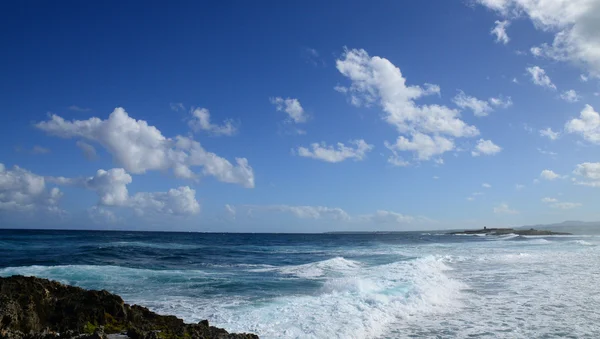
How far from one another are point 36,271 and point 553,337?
22.4 m

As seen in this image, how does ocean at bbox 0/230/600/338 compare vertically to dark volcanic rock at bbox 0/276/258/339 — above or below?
below

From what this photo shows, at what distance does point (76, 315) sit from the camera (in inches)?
301

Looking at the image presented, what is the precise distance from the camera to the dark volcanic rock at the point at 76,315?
6.95 meters

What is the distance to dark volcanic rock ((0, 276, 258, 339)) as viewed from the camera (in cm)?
695

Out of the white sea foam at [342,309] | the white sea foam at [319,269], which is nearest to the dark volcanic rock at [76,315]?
the white sea foam at [342,309]

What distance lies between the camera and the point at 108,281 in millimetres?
18062

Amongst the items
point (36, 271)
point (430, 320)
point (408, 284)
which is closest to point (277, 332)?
point (430, 320)

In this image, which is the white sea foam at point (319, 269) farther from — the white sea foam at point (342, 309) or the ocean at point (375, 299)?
the white sea foam at point (342, 309)

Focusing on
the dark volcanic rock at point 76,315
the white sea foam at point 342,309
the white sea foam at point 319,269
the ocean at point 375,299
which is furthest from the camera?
the white sea foam at point 319,269

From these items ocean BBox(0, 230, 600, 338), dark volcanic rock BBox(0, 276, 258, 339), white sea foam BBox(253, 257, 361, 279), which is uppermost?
dark volcanic rock BBox(0, 276, 258, 339)

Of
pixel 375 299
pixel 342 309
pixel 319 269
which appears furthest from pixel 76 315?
pixel 319 269

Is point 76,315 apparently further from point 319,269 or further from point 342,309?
point 319,269

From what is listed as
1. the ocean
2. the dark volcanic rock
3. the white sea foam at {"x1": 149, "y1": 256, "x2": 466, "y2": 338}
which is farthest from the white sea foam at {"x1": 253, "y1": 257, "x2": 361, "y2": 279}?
the dark volcanic rock

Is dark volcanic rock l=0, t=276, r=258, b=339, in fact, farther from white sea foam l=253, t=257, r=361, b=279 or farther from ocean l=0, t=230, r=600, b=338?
white sea foam l=253, t=257, r=361, b=279
